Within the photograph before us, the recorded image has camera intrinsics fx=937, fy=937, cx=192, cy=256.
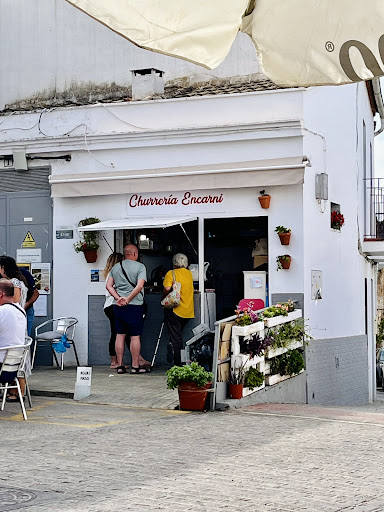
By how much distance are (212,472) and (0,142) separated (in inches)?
413

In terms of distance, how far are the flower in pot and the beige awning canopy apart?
2482mm

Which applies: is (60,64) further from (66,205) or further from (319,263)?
(319,263)

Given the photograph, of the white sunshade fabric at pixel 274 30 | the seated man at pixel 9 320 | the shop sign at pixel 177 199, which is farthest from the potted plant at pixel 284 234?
the white sunshade fabric at pixel 274 30

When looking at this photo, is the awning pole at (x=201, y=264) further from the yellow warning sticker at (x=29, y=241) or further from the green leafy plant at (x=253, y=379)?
the yellow warning sticker at (x=29, y=241)

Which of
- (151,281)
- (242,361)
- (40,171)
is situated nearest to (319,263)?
(151,281)

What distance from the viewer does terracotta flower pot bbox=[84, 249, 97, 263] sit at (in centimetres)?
1583

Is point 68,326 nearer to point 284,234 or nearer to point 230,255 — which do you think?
point 230,255

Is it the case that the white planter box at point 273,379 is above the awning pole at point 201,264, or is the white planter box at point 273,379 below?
below

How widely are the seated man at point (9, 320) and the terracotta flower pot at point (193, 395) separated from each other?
6.68ft

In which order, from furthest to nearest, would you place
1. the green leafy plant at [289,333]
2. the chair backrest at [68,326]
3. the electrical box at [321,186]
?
the chair backrest at [68,326]
the electrical box at [321,186]
the green leafy plant at [289,333]

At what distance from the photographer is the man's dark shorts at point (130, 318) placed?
1452 cm

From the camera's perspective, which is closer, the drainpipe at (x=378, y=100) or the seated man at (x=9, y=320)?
the seated man at (x=9, y=320)

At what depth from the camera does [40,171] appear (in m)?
16.6

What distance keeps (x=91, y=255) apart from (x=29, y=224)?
154 centimetres
